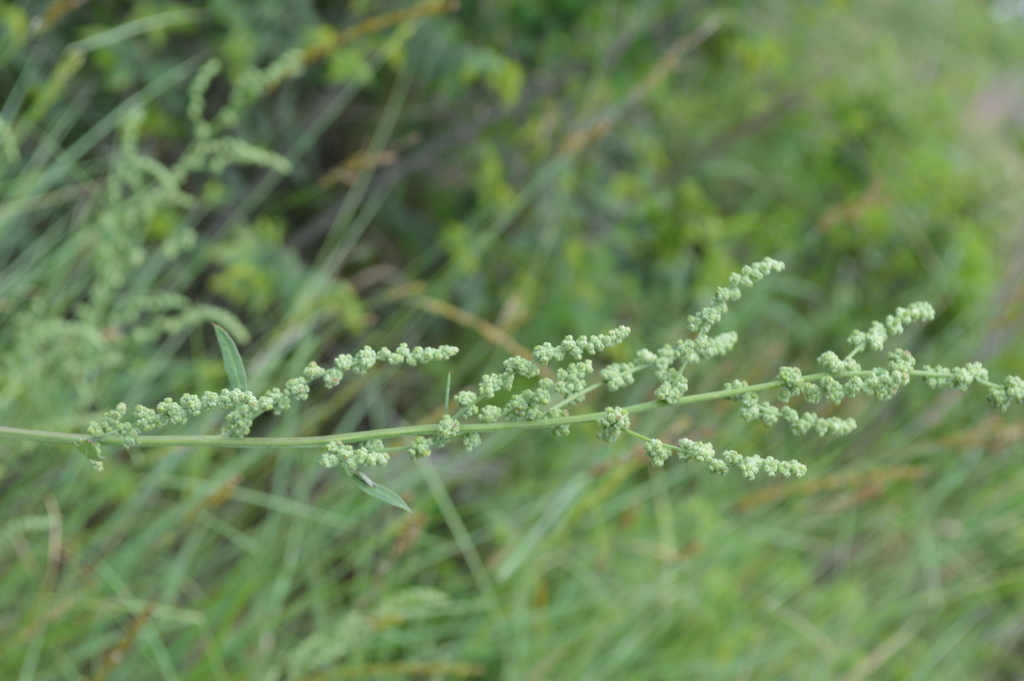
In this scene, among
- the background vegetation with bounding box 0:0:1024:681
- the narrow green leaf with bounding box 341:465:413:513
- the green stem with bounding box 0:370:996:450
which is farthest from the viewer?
the background vegetation with bounding box 0:0:1024:681

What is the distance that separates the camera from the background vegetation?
2260mm

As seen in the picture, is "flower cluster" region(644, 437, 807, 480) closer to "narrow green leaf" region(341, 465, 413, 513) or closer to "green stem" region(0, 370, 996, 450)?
"green stem" region(0, 370, 996, 450)

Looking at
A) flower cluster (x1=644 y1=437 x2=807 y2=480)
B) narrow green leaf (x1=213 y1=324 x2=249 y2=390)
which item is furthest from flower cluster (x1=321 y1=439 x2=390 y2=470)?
flower cluster (x1=644 y1=437 x2=807 y2=480)

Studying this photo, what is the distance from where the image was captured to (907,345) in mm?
3820

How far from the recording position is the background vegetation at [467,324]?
89.0 inches

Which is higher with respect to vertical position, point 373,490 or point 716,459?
point 716,459

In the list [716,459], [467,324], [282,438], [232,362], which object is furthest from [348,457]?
[467,324]

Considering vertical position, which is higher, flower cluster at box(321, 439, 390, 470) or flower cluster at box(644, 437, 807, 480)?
flower cluster at box(644, 437, 807, 480)

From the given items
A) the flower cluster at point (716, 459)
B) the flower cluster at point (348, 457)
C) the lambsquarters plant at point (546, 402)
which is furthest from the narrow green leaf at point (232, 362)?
the flower cluster at point (716, 459)

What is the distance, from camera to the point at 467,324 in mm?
2307

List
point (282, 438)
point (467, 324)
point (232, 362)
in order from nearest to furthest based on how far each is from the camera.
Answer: point (282, 438), point (232, 362), point (467, 324)

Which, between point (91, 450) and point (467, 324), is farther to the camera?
point (467, 324)

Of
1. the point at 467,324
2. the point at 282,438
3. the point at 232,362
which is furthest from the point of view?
the point at 467,324

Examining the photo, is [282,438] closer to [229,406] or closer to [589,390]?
[229,406]
